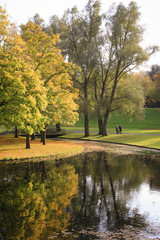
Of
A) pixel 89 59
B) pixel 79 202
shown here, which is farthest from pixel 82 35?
pixel 79 202

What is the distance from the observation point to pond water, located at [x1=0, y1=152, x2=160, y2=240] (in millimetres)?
6754

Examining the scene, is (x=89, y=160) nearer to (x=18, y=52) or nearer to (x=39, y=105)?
(x=39, y=105)

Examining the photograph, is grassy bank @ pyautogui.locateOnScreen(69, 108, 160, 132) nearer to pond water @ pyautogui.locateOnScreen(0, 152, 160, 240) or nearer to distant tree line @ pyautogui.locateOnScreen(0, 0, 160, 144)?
distant tree line @ pyautogui.locateOnScreen(0, 0, 160, 144)

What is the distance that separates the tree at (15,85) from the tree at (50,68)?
393 cm

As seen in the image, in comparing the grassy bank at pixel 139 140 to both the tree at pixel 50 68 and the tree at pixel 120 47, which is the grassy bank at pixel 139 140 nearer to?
the tree at pixel 120 47

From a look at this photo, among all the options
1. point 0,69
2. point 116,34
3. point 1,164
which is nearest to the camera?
point 1,164

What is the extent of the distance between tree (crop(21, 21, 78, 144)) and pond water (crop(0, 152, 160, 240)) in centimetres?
1045

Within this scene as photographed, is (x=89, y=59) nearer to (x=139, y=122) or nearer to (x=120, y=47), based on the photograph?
(x=120, y=47)

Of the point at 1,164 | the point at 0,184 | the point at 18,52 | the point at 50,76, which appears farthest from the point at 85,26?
the point at 0,184

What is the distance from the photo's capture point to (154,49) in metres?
36.6

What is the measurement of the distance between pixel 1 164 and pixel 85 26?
2768 cm

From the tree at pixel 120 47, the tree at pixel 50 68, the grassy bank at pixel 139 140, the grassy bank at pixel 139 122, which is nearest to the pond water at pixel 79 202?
the tree at pixel 50 68

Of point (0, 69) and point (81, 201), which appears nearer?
point (81, 201)

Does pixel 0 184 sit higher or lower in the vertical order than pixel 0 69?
lower
